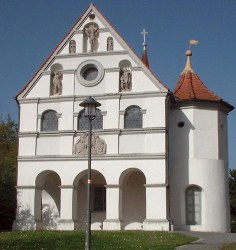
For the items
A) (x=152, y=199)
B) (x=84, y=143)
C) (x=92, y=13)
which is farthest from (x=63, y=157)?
(x=92, y=13)

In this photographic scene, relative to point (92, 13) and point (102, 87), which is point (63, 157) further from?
point (92, 13)

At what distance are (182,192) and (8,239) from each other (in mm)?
13250

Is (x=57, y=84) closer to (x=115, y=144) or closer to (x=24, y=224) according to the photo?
(x=115, y=144)

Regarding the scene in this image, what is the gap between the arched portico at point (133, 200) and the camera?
32188mm

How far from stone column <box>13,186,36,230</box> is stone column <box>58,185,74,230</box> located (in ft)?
5.93

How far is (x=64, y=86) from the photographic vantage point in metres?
33.0

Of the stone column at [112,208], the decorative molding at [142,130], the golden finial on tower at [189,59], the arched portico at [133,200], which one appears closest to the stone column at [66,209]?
the stone column at [112,208]

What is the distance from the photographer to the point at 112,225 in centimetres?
3002

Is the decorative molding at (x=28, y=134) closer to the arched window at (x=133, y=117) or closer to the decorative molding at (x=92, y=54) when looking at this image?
the decorative molding at (x=92, y=54)

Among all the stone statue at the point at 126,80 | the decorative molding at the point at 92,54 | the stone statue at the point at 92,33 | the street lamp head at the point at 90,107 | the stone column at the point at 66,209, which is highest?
the stone statue at the point at 92,33

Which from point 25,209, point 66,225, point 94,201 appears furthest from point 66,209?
point 94,201

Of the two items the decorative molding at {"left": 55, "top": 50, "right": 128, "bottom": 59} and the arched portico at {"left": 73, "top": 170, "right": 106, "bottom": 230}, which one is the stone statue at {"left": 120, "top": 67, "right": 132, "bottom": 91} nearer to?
the decorative molding at {"left": 55, "top": 50, "right": 128, "bottom": 59}

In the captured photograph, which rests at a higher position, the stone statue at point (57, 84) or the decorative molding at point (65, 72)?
the decorative molding at point (65, 72)

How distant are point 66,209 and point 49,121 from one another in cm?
583
